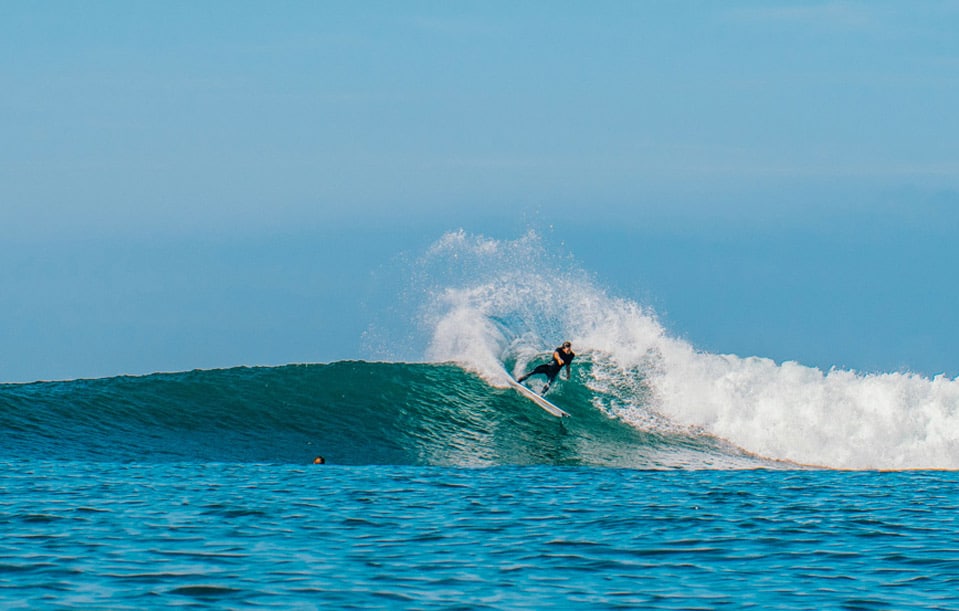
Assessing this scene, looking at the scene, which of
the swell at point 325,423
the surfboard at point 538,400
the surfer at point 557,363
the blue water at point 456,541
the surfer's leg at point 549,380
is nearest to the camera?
the blue water at point 456,541

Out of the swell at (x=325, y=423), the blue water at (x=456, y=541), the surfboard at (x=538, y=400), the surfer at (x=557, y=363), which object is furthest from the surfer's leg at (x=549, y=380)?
the blue water at (x=456, y=541)

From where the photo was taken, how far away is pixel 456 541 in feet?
35.0

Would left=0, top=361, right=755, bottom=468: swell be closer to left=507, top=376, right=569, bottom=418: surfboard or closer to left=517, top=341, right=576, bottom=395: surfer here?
left=507, top=376, right=569, bottom=418: surfboard

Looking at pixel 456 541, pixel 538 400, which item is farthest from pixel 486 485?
pixel 538 400

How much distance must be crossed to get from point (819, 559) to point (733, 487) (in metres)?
5.06

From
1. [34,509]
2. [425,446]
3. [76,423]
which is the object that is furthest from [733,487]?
[76,423]

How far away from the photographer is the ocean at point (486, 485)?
29.1ft

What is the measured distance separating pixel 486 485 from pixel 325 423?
7283 mm

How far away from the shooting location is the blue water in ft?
27.9

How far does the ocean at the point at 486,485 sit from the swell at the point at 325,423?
8 cm

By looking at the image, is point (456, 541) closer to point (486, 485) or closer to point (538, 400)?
point (486, 485)

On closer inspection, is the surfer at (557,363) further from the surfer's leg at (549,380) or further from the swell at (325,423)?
the swell at (325,423)

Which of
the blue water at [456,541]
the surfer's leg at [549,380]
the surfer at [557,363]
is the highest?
the surfer at [557,363]

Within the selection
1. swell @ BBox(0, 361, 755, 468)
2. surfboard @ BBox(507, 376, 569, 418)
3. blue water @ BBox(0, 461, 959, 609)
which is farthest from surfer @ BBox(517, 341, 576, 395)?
blue water @ BBox(0, 461, 959, 609)
